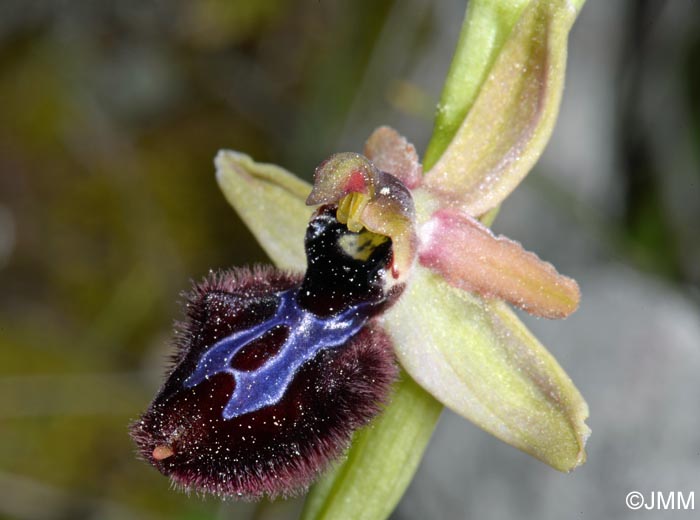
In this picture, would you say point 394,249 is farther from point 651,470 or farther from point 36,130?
point 36,130

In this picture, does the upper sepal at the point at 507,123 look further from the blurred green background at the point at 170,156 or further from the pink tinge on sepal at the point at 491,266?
the blurred green background at the point at 170,156

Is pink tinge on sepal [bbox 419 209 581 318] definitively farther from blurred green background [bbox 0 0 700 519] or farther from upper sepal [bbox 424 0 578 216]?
blurred green background [bbox 0 0 700 519]

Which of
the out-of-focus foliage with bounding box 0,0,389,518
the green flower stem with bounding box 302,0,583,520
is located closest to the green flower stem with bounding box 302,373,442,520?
the green flower stem with bounding box 302,0,583,520

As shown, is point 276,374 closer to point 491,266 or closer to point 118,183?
point 491,266

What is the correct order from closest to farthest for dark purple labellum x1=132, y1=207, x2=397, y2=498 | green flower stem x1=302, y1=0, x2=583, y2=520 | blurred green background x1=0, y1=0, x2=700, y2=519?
dark purple labellum x1=132, y1=207, x2=397, y2=498 → green flower stem x1=302, y1=0, x2=583, y2=520 → blurred green background x1=0, y1=0, x2=700, y2=519

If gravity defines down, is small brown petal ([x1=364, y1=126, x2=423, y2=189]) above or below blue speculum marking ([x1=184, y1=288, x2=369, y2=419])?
above

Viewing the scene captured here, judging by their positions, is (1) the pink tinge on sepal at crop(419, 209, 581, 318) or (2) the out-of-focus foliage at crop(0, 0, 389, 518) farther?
(2) the out-of-focus foliage at crop(0, 0, 389, 518)

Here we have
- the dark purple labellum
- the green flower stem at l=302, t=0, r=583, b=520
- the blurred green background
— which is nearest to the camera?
the dark purple labellum
